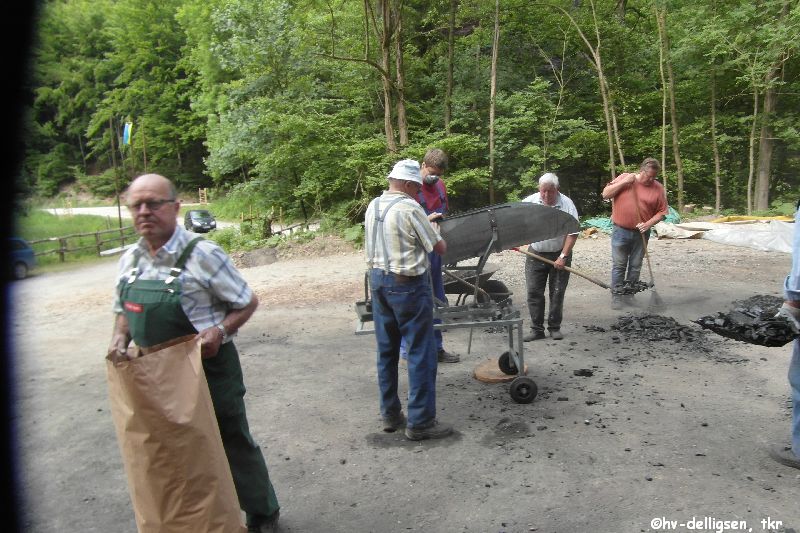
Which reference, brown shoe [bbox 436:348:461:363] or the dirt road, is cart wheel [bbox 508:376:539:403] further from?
brown shoe [bbox 436:348:461:363]

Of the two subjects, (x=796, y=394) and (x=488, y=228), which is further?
(x=488, y=228)

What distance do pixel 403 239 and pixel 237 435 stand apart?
167 centimetres

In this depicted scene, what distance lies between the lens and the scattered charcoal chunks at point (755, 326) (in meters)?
3.23

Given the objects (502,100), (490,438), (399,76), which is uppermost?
(399,76)

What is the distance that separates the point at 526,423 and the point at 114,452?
2.97 metres

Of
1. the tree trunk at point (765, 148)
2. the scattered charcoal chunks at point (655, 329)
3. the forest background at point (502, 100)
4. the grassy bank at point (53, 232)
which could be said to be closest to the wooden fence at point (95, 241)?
the grassy bank at point (53, 232)

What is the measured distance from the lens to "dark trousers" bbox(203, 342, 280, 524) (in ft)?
8.64

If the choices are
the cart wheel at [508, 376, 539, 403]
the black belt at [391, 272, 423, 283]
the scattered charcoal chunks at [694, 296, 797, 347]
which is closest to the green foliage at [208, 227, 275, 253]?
the cart wheel at [508, 376, 539, 403]

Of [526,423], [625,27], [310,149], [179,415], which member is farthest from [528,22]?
[179,415]

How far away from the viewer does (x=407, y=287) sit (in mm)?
3799

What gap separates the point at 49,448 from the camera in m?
4.16

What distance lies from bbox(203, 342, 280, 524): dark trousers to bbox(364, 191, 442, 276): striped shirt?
136cm

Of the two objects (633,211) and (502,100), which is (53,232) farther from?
(633,211)

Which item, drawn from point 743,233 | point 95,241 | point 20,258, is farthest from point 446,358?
point 95,241
